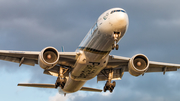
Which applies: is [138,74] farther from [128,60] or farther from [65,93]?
[65,93]

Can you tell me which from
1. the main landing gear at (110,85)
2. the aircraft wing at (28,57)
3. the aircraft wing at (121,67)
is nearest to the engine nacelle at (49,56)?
the aircraft wing at (28,57)

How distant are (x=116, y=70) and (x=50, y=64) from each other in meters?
10.6

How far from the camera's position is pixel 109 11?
25781 mm

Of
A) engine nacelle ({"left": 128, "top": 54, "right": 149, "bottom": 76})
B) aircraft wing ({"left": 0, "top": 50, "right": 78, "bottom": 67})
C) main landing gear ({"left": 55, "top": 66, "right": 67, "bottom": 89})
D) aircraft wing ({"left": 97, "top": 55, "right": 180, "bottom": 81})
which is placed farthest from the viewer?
aircraft wing ({"left": 97, "top": 55, "right": 180, "bottom": 81})

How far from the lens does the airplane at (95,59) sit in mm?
25297

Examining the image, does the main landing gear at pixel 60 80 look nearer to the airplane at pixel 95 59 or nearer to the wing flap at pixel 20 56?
the airplane at pixel 95 59

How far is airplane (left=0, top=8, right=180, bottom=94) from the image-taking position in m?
25.3

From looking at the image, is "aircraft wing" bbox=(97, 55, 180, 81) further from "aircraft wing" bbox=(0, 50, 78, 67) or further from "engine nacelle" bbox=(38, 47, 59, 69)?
"engine nacelle" bbox=(38, 47, 59, 69)

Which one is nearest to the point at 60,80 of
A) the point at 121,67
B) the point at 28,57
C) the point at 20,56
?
the point at 28,57

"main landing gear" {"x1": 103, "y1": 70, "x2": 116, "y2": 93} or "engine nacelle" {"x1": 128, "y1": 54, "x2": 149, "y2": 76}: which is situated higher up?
"engine nacelle" {"x1": 128, "y1": 54, "x2": 149, "y2": 76}

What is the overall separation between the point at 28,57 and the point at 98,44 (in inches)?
310

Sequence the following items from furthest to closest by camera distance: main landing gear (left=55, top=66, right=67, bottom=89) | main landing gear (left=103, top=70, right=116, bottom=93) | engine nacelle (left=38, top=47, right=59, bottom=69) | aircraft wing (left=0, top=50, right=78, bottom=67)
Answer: main landing gear (left=103, top=70, right=116, bottom=93) → main landing gear (left=55, top=66, right=67, bottom=89) → aircraft wing (left=0, top=50, right=78, bottom=67) → engine nacelle (left=38, top=47, right=59, bottom=69)

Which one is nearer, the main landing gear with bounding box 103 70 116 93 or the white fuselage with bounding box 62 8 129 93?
the white fuselage with bounding box 62 8 129 93

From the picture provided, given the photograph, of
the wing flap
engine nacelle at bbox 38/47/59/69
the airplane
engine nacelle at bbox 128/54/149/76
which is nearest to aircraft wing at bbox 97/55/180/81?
the airplane
